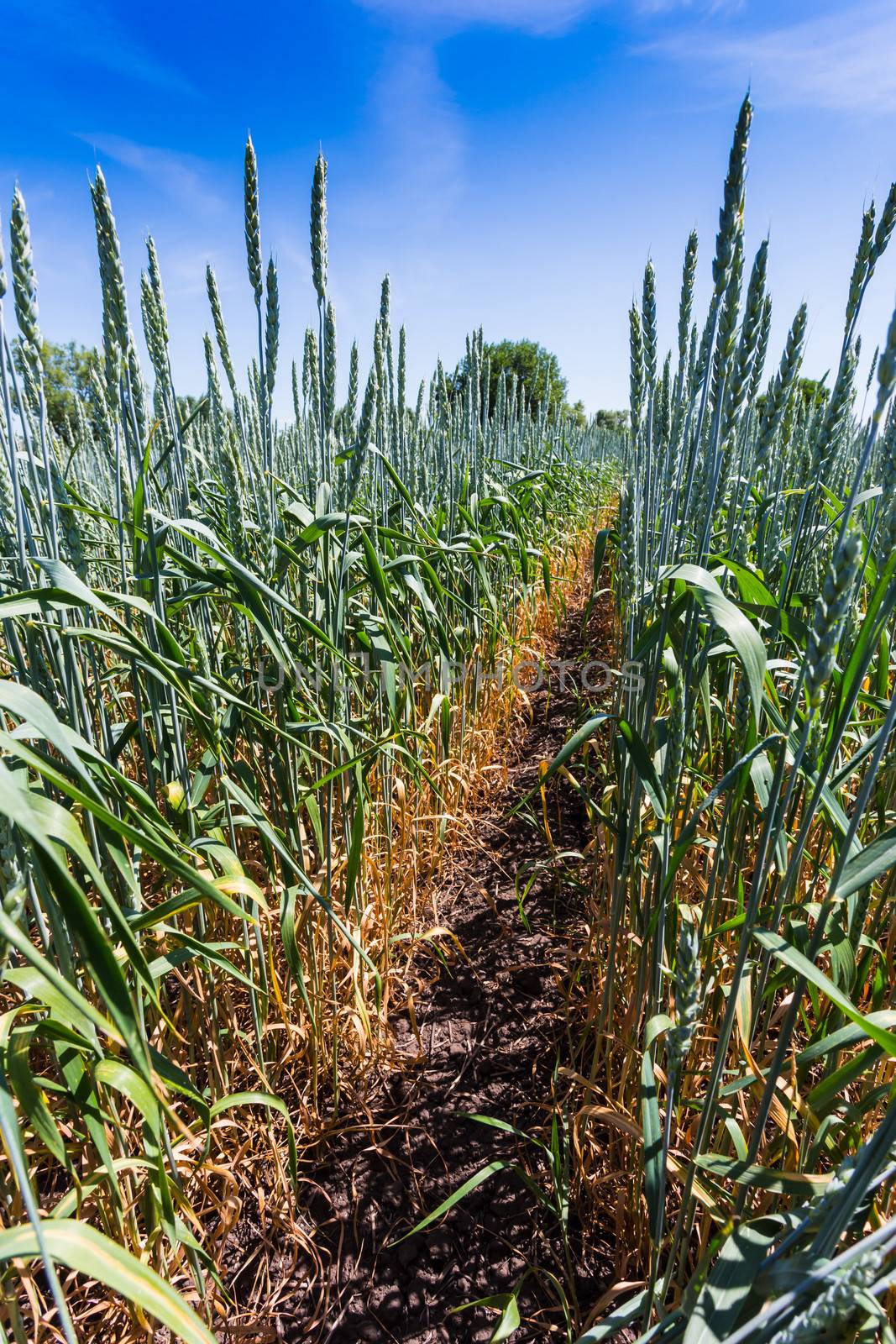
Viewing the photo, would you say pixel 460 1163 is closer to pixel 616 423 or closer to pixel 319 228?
pixel 319 228

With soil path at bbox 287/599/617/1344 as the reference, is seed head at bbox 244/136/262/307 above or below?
above

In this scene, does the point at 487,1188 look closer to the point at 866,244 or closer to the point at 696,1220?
the point at 696,1220

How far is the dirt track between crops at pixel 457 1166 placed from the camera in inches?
45.2

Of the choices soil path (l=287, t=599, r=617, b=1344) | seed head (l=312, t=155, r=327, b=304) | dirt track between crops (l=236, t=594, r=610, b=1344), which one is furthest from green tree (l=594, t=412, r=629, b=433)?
dirt track between crops (l=236, t=594, r=610, b=1344)

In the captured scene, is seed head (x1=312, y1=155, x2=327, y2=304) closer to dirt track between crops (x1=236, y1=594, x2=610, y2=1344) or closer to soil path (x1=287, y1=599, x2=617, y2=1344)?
soil path (x1=287, y1=599, x2=617, y2=1344)

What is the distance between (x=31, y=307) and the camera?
85 centimetres

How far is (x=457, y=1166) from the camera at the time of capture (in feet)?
4.52

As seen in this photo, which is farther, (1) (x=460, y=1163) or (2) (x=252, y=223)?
(1) (x=460, y=1163)

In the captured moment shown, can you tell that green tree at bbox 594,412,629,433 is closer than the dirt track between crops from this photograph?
No

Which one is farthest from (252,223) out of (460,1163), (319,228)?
(460,1163)

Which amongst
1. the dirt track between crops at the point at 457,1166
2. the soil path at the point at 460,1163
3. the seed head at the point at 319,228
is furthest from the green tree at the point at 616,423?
the dirt track between crops at the point at 457,1166

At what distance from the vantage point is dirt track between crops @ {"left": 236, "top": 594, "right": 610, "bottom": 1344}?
1.15 meters

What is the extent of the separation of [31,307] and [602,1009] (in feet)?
4.86

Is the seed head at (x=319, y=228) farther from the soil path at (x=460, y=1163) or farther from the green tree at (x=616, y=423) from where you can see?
the soil path at (x=460, y=1163)
